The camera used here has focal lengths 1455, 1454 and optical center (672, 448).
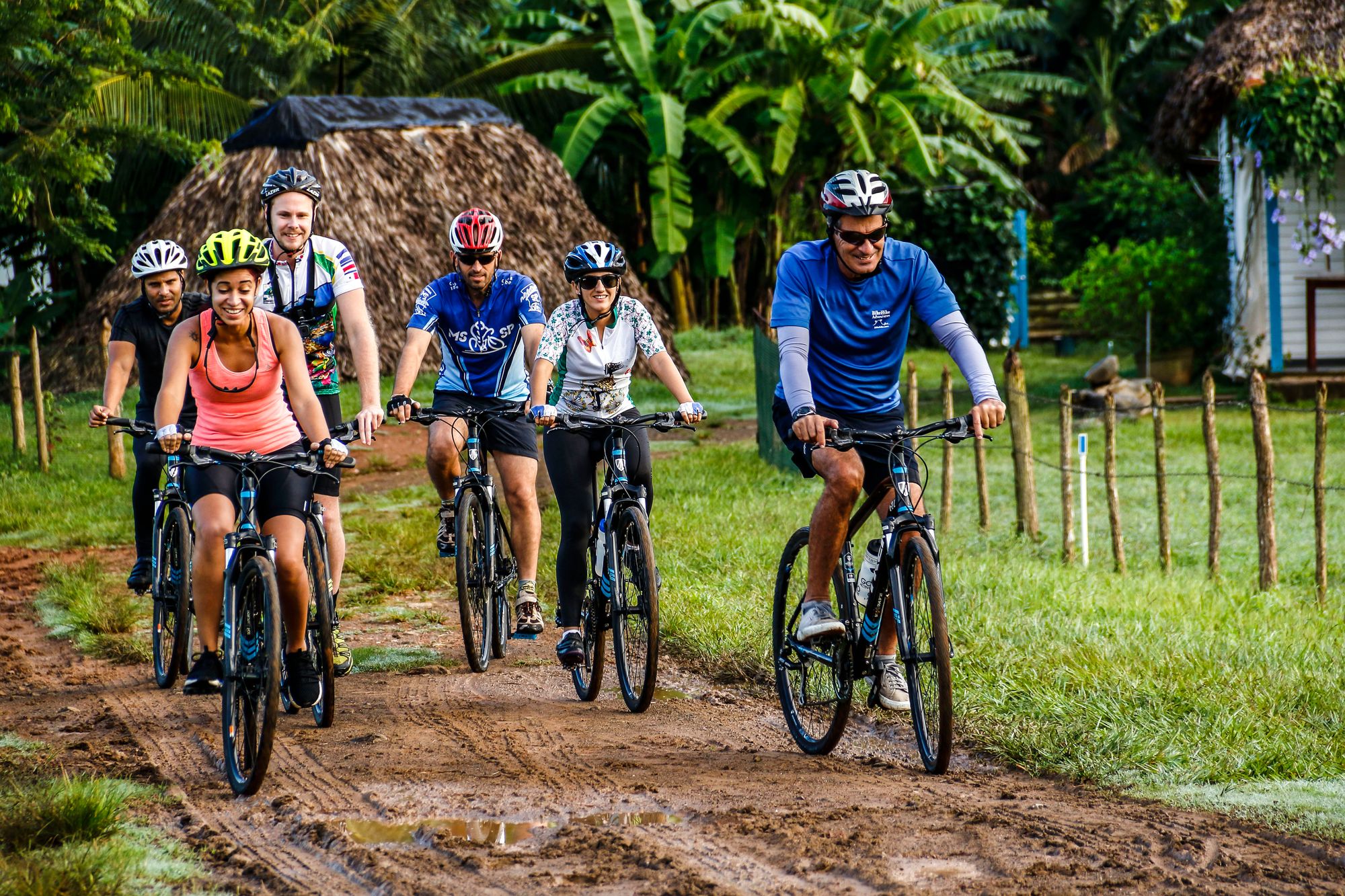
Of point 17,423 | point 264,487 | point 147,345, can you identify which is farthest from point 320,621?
point 17,423

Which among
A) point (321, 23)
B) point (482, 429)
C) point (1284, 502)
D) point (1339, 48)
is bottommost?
point (1284, 502)

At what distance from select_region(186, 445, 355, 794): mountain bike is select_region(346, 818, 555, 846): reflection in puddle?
0.51m

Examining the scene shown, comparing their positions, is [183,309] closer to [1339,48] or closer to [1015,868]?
[1015,868]

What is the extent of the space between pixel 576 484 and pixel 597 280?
89 cm

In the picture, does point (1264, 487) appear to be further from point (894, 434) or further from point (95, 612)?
point (95, 612)

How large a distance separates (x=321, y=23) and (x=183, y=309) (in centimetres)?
1508

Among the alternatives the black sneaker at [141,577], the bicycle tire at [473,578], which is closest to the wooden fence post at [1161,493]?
the bicycle tire at [473,578]

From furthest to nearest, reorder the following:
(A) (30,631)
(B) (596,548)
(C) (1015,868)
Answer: (A) (30,631) → (B) (596,548) → (C) (1015,868)

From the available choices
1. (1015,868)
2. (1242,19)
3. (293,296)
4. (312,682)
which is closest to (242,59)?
(1242,19)

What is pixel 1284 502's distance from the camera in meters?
13.7

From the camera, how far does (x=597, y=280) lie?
20.7ft

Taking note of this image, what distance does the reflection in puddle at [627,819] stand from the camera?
14.9ft

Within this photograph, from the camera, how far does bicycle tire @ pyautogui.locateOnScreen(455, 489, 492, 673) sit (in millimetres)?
6727

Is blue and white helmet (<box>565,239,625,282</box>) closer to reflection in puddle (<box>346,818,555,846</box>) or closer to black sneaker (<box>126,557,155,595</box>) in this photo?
reflection in puddle (<box>346,818,555,846</box>)
